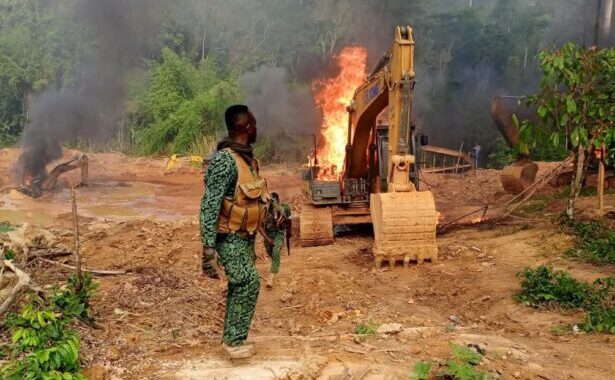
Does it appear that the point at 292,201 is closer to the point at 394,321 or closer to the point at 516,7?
the point at 394,321

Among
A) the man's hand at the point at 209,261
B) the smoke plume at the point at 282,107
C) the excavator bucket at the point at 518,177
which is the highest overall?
the smoke plume at the point at 282,107

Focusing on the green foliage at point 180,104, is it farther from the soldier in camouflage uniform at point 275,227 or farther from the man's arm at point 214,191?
the man's arm at point 214,191


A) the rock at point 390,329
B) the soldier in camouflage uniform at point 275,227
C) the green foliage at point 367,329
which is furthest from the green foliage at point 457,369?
the soldier in camouflage uniform at point 275,227

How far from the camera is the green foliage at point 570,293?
6168 millimetres

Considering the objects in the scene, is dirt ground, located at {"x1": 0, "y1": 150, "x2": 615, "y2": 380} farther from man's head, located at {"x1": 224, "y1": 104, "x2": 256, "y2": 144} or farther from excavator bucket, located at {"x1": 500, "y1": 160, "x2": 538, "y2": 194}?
excavator bucket, located at {"x1": 500, "y1": 160, "x2": 538, "y2": 194}

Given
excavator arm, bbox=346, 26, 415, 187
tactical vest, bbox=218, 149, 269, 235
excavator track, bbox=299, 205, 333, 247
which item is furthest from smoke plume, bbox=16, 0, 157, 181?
tactical vest, bbox=218, 149, 269, 235

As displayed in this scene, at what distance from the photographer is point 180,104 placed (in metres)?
31.8

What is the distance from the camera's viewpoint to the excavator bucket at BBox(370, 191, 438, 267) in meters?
8.66

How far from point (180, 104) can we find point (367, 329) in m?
27.5

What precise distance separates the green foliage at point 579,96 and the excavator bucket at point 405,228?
1957 mm

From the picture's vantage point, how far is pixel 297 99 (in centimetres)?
2603

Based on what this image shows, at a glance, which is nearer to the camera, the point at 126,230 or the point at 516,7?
the point at 126,230

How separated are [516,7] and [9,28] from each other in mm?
32276

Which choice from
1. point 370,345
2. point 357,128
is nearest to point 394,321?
point 370,345
